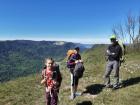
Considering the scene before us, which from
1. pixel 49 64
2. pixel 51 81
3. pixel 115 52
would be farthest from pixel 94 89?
Answer: pixel 49 64

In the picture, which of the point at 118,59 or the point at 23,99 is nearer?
the point at 118,59

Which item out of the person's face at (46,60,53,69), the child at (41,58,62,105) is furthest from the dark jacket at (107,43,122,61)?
the person's face at (46,60,53,69)

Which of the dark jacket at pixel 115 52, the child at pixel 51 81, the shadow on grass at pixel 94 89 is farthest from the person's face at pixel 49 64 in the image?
the shadow on grass at pixel 94 89

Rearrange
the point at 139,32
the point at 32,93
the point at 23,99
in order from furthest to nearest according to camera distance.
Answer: the point at 139,32, the point at 32,93, the point at 23,99

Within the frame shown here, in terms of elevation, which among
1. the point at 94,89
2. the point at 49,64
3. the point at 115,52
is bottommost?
the point at 94,89

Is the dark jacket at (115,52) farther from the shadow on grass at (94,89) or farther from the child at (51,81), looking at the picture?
the child at (51,81)

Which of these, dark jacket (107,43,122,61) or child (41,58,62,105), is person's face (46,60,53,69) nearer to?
child (41,58,62,105)

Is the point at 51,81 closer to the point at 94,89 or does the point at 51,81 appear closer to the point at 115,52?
the point at 115,52

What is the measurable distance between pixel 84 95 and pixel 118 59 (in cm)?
296

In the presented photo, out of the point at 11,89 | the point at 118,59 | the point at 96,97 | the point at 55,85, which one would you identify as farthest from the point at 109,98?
the point at 11,89

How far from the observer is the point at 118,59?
63.3ft

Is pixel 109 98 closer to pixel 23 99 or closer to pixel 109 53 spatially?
pixel 109 53

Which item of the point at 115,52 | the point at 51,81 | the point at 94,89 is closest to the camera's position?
the point at 51,81

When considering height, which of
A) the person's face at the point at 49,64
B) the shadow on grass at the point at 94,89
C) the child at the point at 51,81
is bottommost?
the shadow on grass at the point at 94,89
